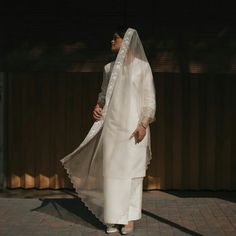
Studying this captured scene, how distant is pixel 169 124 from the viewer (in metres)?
7.47

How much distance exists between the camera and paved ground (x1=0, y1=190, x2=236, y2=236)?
5.73 metres

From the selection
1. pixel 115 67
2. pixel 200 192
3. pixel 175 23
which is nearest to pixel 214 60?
pixel 175 23

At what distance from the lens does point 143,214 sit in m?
6.40

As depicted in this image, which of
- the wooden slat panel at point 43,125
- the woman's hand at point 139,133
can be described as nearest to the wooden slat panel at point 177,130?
→ the wooden slat panel at point 43,125

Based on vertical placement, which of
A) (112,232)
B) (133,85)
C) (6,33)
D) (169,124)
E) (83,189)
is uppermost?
(6,33)

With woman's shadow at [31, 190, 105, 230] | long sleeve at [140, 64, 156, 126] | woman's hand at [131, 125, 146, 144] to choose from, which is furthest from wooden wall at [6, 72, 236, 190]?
woman's hand at [131, 125, 146, 144]

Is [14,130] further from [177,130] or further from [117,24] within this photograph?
[177,130]

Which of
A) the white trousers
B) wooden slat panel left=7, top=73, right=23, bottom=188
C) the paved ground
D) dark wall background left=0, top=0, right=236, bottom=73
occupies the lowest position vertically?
the paved ground

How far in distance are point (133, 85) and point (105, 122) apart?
453 mm

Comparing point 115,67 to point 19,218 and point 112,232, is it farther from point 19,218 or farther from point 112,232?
point 19,218

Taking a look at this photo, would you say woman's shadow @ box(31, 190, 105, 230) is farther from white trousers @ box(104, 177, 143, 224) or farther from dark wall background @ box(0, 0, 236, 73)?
dark wall background @ box(0, 0, 236, 73)

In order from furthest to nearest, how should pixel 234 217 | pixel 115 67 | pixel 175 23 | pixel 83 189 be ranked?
pixel 175 23 < pixel 234 217 < pixel 83 189 < pixel 115 67

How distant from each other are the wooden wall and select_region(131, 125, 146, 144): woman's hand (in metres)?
2.09

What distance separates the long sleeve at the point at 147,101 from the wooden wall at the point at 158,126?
194 centimetres
